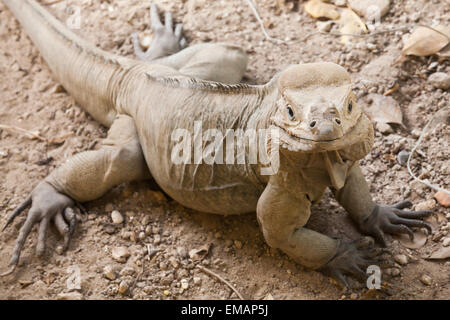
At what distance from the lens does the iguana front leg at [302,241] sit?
2.95 m

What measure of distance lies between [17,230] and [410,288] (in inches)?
102

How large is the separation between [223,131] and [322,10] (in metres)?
1.89

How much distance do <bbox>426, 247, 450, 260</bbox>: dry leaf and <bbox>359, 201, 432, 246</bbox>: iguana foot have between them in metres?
0.20

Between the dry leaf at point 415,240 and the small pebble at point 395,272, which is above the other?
the dry leaf at point 415,240

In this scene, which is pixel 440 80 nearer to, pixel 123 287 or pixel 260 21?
pixel 260 21

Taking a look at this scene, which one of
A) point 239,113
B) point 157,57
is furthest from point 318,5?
point 239,113

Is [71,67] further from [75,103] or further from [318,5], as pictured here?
[318,5]

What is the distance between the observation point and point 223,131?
10.4 feet

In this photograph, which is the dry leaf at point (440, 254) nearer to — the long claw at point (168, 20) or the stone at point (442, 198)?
the stone at point (442, 198)

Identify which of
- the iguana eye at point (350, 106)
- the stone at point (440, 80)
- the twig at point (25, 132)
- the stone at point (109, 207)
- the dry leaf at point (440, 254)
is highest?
the iguana eye at point (350, 106)

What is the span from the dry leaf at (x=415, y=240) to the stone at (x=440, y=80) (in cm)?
112

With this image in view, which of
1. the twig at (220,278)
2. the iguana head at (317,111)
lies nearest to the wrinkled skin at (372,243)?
the twig at (220,278)

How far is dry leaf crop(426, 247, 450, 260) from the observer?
3.11 metres

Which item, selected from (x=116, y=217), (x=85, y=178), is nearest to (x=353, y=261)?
(x=116, y=217)
